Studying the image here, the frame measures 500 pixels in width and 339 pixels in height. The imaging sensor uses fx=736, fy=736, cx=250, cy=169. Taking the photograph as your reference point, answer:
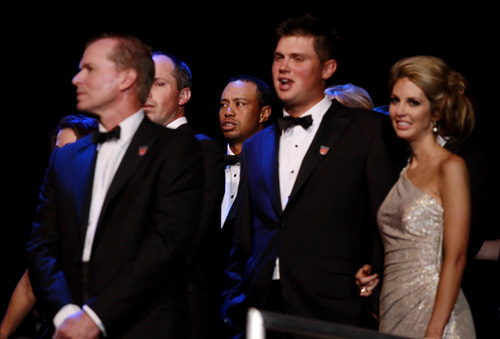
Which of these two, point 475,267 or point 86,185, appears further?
point 475,267

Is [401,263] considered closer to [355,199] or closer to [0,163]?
[355,199]

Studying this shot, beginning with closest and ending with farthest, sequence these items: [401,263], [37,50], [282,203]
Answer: [401,263], [282,203], [37,50]

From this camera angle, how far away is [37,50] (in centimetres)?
558

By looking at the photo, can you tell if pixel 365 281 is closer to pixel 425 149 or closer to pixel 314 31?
pixel 425 149

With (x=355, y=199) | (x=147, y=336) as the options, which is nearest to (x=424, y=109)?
(x=355, y=199)

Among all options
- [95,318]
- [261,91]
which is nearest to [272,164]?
[95,318]

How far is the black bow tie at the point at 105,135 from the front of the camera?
109 inches

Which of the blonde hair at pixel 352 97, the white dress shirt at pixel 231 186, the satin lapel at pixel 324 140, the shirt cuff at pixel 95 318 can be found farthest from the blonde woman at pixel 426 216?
the white dress shirt at pixel 231 186

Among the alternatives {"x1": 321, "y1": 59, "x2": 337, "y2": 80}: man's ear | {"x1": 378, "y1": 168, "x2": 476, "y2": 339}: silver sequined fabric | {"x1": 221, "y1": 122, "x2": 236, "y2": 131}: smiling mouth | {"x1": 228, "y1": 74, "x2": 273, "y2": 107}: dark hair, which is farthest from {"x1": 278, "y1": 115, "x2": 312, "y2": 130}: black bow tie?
{"x1": 228, "y1": 74, "x2": 273, "y2": 107}: dark hair

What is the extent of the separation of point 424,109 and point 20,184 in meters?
3.75

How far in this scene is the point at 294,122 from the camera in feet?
10.2

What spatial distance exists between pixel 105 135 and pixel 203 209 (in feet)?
1.80

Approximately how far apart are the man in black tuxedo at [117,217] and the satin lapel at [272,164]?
13.5 inches

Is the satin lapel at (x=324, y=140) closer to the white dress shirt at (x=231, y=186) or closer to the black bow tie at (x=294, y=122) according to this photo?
the black bow tie at (x=294, y=122)
